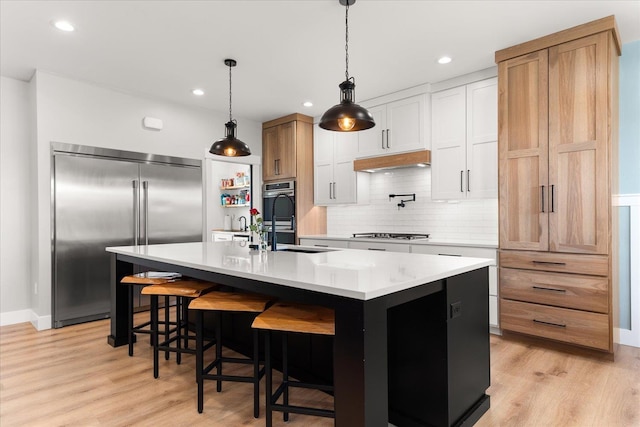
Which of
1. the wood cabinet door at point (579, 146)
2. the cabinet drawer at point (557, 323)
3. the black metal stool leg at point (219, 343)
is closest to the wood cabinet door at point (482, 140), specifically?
the wood cabinet door at point (579, 146)

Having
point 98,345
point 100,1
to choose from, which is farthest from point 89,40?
point 98,345

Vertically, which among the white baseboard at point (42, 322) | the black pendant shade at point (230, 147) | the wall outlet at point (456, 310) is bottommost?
the white baseboard at point (42, 322)

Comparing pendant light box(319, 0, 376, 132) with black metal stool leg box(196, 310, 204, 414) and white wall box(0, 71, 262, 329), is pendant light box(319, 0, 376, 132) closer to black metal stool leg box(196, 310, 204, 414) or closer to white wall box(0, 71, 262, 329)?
black metal stool leg box(196, 310, 204, 414)

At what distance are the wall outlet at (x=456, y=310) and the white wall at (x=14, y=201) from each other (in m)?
4.50

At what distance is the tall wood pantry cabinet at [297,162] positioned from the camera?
5496 mm

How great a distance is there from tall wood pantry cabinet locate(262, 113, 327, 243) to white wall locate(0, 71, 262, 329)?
129cm

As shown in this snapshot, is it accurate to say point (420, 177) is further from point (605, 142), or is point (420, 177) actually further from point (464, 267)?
point (464, 267)

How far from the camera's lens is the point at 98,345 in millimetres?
3371

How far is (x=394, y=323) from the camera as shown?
2043 mm

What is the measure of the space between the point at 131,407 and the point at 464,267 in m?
2.09

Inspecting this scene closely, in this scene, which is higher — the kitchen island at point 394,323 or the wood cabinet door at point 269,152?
the wood cabinet door at point 269,152

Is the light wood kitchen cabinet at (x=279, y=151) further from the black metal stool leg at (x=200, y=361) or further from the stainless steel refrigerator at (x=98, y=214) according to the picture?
the black metal stool leg at (x=200, y=361)

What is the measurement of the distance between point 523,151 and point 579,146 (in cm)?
42

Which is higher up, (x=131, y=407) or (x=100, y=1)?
(x=100, y=1)
